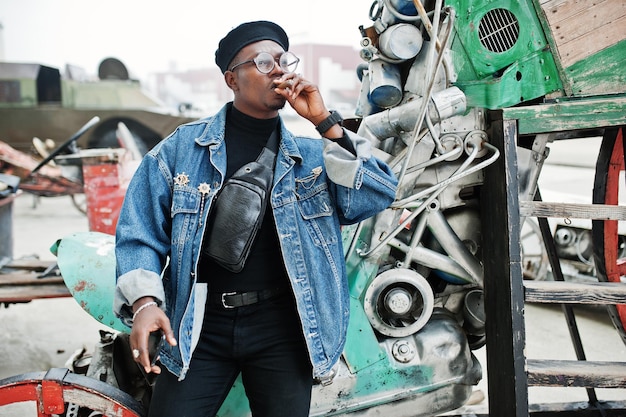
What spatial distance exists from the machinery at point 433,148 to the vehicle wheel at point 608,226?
44 cm

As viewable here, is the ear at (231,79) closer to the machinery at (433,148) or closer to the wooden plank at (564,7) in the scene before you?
the machinery at (433,148)

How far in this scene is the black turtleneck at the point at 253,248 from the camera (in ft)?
5.63

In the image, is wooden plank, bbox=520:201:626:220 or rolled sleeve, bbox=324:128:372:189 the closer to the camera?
rolled sleeve, bbox=324:128:372:189

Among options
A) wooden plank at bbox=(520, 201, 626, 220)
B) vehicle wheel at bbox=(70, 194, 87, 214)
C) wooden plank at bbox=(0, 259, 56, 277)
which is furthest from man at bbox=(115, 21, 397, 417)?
vehicle wheel at bbox=(70, 194, 87, 214)

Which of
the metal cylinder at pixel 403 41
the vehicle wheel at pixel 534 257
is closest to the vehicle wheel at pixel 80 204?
the vehicle wheel at pixel 534 257

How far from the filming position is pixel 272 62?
1.71 meters

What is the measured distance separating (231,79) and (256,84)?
0.45 ft

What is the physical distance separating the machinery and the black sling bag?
0.64m

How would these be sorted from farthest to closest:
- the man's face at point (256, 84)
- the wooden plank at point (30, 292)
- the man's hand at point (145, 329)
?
the wooden plank at point (30, 292)
the man's face at point (256, 84)
the man's hand at point (145, 329)

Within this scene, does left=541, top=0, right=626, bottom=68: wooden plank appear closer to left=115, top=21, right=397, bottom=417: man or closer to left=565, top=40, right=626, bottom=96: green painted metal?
left=565, top=40, right=626, bottom=96: green painted metal

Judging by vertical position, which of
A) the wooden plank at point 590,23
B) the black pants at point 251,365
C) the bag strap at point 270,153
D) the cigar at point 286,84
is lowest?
the black pants at point 251,365

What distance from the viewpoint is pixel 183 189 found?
170 centimetres

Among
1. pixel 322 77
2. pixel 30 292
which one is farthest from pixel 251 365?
pixel 322 77

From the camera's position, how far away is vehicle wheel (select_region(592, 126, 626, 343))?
2.58m
